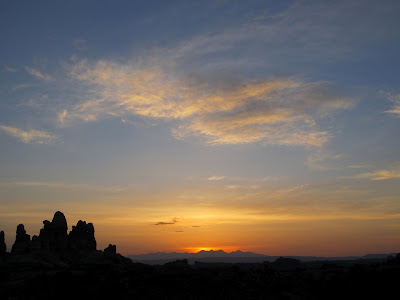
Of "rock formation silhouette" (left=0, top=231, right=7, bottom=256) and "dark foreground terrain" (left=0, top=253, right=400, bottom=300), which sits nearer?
"dark foreground terrain" (left=0, top=253, right=400, bottom=300)

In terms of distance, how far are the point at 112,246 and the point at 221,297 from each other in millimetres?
48249

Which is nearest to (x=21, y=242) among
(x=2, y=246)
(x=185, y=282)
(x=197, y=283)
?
(x=2, y=246)

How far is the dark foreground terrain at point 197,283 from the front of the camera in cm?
5997

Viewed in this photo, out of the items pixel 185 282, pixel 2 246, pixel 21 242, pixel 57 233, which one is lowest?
pixel 185 282

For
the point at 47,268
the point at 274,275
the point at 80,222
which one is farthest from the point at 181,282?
the point at 80,222

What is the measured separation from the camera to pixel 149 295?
64.8m

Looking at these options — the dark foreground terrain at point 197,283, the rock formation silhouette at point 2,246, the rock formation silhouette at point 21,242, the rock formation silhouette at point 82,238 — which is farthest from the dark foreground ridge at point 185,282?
the rock formation silhouette at point 82,238

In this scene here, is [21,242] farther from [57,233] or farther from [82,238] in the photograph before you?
[82,238]

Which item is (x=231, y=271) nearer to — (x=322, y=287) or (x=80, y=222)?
(x=322, y=287)

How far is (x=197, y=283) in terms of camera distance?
69.1 m

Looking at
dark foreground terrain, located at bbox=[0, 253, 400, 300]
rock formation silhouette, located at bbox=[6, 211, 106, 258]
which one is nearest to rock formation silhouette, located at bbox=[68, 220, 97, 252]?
rock formation silhouette, located at bbox=[6, 211, 106, 258]

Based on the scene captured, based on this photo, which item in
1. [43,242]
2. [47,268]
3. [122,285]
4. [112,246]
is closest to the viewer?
[122,285]

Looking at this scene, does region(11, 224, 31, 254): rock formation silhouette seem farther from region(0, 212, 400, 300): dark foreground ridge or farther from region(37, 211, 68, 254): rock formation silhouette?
region(0, 212, 400, 300): dark foreground ridge

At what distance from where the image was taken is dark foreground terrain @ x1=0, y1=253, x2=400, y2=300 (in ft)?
197
